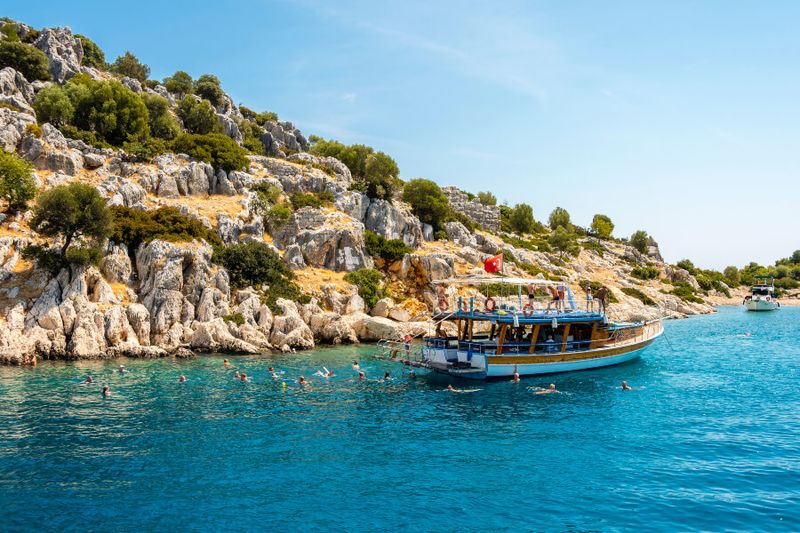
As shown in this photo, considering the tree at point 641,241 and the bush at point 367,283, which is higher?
the tree at point 641,241

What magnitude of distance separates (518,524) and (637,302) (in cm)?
8145

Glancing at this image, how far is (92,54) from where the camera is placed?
115m

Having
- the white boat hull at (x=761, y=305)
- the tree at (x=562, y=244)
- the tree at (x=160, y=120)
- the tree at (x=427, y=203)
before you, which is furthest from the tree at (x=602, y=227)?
the tree at (x=160, y=120)

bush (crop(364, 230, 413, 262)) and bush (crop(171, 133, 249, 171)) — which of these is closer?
bush (crop(364, 230, 413, 262))

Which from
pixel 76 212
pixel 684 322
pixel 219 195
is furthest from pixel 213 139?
pixel 684 322

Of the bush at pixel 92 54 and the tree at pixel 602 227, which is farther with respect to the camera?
the tree at pixel 602 227

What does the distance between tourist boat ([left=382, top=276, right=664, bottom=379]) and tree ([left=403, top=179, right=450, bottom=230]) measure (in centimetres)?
4363

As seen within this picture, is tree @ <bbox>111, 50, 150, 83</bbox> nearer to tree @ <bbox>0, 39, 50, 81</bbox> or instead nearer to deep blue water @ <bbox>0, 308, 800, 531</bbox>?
tree @ <bbox>0, 39, 50, 81</bbox>

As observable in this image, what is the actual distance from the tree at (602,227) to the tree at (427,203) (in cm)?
8018

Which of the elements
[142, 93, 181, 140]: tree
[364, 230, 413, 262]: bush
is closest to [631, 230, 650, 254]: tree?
[364, 230, 413, 262]: bush

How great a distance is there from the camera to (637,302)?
8825cm

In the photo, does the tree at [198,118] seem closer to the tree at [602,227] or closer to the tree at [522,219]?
the tree at [522,219]

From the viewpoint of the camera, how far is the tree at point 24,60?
79.1 meters

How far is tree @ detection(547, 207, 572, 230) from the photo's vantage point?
14438 centimetres
